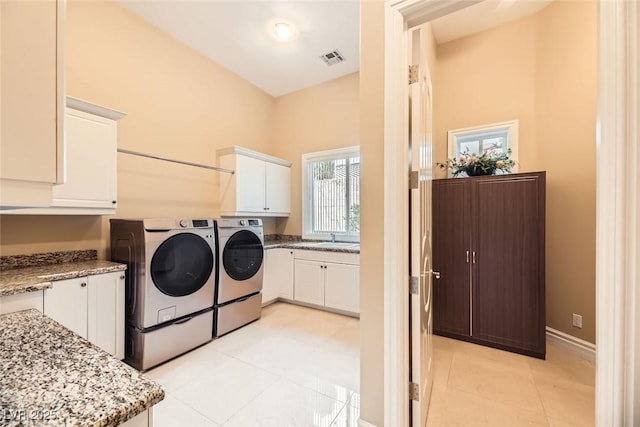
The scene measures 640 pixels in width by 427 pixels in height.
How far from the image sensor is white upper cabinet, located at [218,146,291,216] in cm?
351

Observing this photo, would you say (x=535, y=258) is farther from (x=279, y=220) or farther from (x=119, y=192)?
(x=119, y=192)

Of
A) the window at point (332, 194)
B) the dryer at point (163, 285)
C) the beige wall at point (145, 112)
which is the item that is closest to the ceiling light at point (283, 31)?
the beige wall at point (145, 112)

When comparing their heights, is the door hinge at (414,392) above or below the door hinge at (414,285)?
below

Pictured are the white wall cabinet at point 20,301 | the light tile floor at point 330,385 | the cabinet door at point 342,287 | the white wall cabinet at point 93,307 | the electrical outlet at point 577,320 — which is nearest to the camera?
the white wall cabinet at point 20,301

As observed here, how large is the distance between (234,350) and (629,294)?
2668 mm

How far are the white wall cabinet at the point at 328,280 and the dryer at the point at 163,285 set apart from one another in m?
1.31

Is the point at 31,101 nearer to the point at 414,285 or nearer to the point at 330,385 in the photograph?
the point at 414,285

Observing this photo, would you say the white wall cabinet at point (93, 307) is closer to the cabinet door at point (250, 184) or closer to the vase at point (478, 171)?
the cabinet door at point (250, 184)

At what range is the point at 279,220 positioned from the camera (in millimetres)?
4559

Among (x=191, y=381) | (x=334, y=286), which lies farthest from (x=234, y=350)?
(x=334, y=286)

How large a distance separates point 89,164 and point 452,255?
3.43 m

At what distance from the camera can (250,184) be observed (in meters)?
3.67

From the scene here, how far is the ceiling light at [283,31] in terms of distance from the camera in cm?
285

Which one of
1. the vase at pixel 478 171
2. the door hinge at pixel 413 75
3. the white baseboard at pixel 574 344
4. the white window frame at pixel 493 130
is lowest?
the white baseboard at pixel 574 344
